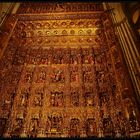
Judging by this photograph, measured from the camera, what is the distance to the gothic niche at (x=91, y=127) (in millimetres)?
5742

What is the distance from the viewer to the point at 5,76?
7.13m

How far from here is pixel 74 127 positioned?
19.3ft

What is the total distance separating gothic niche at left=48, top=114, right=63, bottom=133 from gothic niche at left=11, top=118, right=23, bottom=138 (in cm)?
67

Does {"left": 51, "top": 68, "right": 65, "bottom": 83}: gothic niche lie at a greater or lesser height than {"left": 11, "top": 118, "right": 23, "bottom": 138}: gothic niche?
greater

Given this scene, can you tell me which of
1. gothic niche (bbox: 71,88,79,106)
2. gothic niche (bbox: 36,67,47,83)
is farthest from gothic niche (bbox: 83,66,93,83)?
gothic niche (bbox: 36,67,47,83)

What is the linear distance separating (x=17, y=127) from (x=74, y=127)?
128 cm

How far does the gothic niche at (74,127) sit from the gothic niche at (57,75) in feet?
4.85

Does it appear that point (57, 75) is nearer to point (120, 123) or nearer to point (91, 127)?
point (91, 127)

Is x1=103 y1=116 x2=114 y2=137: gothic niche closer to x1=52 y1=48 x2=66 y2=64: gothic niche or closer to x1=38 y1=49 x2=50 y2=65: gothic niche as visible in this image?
x1=52 y1=48 x2=66 y2=64: gothic niche

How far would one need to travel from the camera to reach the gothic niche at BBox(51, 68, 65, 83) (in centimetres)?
721

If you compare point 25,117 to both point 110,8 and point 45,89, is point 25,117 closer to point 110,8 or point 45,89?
point 45,89

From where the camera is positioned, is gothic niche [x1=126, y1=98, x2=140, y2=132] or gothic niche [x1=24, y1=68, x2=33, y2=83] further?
gothic niche [x1=24, y1=68, x2=33, y2=83]

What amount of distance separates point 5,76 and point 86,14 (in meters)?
3.97

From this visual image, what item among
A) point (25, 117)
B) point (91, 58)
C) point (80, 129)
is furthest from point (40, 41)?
point (80, 129)
